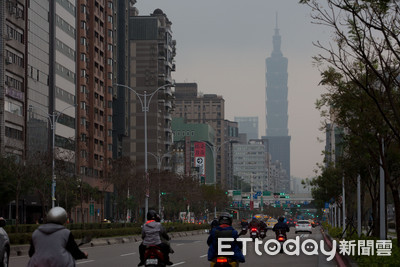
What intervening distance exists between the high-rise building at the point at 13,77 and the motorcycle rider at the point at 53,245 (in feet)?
235

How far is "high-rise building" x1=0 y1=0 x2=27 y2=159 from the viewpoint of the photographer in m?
84.5

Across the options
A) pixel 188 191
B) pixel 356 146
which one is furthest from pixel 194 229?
pixel 356 146

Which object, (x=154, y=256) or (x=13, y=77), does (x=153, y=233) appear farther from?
(x=13, y=77)

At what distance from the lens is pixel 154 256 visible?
16.8m

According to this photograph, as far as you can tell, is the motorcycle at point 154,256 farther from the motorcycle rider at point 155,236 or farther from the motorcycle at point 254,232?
the motorcycle at point 254,232

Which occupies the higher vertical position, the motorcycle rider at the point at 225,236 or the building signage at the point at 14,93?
the building signage at the point at 14,93

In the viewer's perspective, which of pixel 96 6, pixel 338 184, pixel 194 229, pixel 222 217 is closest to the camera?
pixel 222 217

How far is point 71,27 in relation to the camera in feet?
364

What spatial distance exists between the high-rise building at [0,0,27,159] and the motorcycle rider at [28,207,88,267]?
71552mm

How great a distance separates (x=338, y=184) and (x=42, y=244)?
2779 inches

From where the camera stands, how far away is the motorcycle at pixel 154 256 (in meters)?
16.6

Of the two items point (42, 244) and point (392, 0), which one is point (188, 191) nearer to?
point (392, 0)

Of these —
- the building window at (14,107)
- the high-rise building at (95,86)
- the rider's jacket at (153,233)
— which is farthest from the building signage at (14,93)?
the rider's jacket at (153,233)

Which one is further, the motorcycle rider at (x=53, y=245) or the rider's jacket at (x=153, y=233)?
the rider's jacket at (x=153, y=233)
